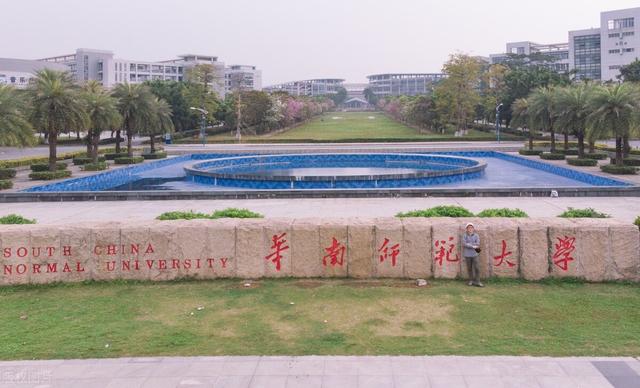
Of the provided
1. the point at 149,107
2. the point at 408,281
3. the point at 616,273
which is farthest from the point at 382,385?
the point at 149,107

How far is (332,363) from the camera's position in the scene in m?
5.96

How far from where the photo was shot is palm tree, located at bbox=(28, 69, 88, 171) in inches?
1059

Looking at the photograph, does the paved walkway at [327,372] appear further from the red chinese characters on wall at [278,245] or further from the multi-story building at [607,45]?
the multi-story building at [607,45]

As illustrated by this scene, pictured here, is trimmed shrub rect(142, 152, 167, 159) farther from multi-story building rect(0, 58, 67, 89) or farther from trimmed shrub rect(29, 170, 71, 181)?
multi-story building rect(0, 58, 67, 89)

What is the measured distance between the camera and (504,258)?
9227 mm

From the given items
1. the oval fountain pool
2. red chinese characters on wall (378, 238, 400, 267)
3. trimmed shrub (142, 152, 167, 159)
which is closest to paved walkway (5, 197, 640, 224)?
the oval fountain pool

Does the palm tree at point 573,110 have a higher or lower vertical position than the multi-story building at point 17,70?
lower

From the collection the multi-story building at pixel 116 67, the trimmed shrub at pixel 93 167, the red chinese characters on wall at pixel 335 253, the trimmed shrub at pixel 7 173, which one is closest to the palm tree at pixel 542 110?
the trimmed shrub at pixel 93 167

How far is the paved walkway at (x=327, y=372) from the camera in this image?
17.9ft

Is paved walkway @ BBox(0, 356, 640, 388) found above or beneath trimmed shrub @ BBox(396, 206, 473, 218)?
beneath

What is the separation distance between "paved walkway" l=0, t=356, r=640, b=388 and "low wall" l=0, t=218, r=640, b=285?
3359 mm

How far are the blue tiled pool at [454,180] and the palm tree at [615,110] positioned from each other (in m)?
2.29

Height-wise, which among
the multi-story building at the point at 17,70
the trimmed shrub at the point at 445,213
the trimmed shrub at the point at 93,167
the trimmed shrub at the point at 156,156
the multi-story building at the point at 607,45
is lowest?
Result: the trimmed shrub at the point at 445,213

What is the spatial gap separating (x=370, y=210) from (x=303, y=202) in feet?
9.76
